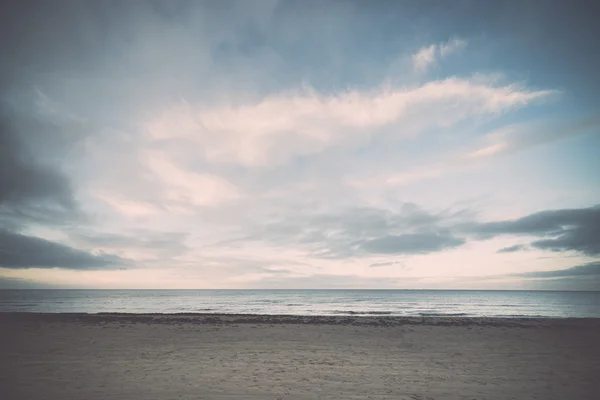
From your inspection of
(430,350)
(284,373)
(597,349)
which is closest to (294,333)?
(430,350)

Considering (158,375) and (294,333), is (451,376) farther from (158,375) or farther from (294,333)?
(294,333)

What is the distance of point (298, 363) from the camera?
14.4 metres

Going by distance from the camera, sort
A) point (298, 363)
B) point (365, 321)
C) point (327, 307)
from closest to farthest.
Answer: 1. point (298, 363)
2. point (365, 321)
3. point (327, 307)

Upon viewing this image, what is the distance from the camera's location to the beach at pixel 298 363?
10531 mm

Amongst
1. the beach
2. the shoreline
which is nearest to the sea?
the shoreline

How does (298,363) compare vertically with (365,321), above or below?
above

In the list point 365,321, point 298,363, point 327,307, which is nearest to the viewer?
Result: point 298,363

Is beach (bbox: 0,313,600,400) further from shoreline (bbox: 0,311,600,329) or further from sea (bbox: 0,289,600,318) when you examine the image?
sea (bbox: 0,289,600,318)

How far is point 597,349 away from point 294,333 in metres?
17.8

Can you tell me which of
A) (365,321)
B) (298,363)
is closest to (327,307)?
(365,321)

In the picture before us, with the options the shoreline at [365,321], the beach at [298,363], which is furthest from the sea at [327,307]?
the beach at [298,363]

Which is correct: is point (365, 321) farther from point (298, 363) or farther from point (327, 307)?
point (327, 307)

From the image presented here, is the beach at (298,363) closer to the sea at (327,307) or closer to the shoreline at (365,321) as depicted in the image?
the shoreline at (365,321)

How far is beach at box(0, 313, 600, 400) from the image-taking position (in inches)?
415
